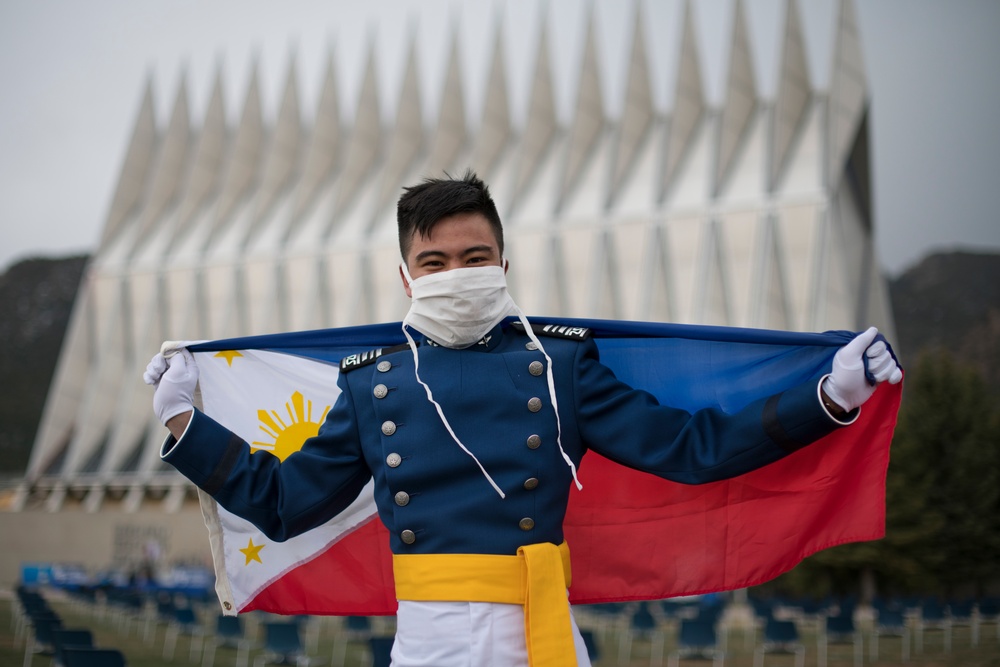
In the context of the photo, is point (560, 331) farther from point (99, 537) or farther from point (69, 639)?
point (99, 537)

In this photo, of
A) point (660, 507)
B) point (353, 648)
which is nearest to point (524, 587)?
point (660, 507)

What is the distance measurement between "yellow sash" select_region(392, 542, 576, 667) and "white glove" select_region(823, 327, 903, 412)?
0.89 m

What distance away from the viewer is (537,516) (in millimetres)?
Answer: 2812

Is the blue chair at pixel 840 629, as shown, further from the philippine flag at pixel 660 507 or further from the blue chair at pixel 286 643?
the philippine flag at pixel 660 507

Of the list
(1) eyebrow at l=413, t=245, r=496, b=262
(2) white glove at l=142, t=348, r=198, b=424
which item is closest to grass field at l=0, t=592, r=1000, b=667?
(2) white glove at l=142, t=348, r=198, b=424

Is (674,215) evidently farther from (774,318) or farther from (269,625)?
(269,625)

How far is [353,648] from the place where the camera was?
15055 mm

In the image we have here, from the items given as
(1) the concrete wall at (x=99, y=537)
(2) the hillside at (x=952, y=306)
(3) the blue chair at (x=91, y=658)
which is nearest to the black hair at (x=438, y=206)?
(3) the blue chair at (x=91, y=658)

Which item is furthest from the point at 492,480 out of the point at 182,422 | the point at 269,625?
the point at 269,625

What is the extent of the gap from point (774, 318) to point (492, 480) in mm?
27241

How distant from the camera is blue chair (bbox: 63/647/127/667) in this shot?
6.22 meters

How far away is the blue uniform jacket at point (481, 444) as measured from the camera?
280 centimetres

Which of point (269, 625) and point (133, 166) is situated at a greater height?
point (133, 166)

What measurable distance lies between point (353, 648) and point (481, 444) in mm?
13169
